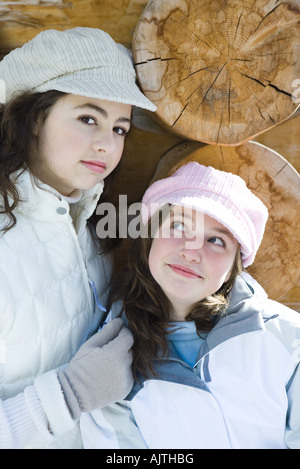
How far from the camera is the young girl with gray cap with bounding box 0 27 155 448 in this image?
1.59 metres

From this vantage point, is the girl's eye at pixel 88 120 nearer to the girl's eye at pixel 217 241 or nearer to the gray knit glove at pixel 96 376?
the girl's eye at pixel 217 241

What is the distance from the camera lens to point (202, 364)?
1713mm

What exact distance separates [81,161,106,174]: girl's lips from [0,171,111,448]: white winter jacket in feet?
0.46

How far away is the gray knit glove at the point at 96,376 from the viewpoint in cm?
159

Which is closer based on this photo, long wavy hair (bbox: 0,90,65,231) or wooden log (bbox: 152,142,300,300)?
long wavy hair (bbox: 0,90,65,231)

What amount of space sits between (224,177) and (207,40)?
0.49 metres

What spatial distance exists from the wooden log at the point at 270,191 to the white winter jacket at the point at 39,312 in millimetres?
551

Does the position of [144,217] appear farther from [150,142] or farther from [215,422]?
[215,422]

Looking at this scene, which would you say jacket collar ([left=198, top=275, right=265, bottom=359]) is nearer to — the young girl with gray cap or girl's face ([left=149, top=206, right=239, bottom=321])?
girl's face ([left=149, top=206, right=239, bottom=321])

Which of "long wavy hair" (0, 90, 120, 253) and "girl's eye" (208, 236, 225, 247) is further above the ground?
"long wavy hair" (0, 90, 120, 253)

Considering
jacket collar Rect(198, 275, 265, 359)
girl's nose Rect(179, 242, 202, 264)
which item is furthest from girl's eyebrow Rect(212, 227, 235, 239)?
jacket collar Rect(198, 275, 265, 359)

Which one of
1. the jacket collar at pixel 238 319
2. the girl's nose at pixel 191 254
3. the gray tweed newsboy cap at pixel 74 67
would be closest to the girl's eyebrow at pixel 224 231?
the girl's nose at pixel 191 254

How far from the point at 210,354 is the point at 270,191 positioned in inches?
28.3
